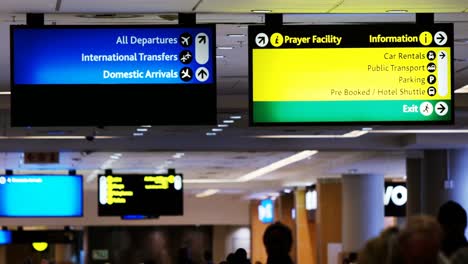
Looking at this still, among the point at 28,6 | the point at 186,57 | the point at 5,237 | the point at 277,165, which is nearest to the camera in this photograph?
the point at 186,57

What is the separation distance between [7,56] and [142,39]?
152 inches

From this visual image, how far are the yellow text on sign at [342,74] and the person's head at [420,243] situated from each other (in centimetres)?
403

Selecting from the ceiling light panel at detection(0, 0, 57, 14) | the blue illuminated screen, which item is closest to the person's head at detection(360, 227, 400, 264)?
the ceiling light panel at detection(0, 0, 57, 14)

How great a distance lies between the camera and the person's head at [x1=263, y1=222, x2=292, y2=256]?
6.70 metres

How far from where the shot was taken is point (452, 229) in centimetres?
620

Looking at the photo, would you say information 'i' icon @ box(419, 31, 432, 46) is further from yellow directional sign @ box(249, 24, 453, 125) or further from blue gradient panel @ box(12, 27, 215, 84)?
blue gradient panel @ box(12, 27, 215, 84)

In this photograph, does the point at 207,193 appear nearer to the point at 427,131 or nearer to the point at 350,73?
the point at 427,131

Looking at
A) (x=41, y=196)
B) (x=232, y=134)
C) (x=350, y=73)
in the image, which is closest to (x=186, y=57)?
(x=350, y=73)

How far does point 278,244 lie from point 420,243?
2.15 m

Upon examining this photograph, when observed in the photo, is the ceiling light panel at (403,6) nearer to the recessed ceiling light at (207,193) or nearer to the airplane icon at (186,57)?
the airplane icon at (186,57)

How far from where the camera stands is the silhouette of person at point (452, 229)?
6176 millimetres

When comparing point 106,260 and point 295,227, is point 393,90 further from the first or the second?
point 106,260

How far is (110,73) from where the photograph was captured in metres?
8.67

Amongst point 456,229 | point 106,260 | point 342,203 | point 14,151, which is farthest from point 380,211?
point 456,229
